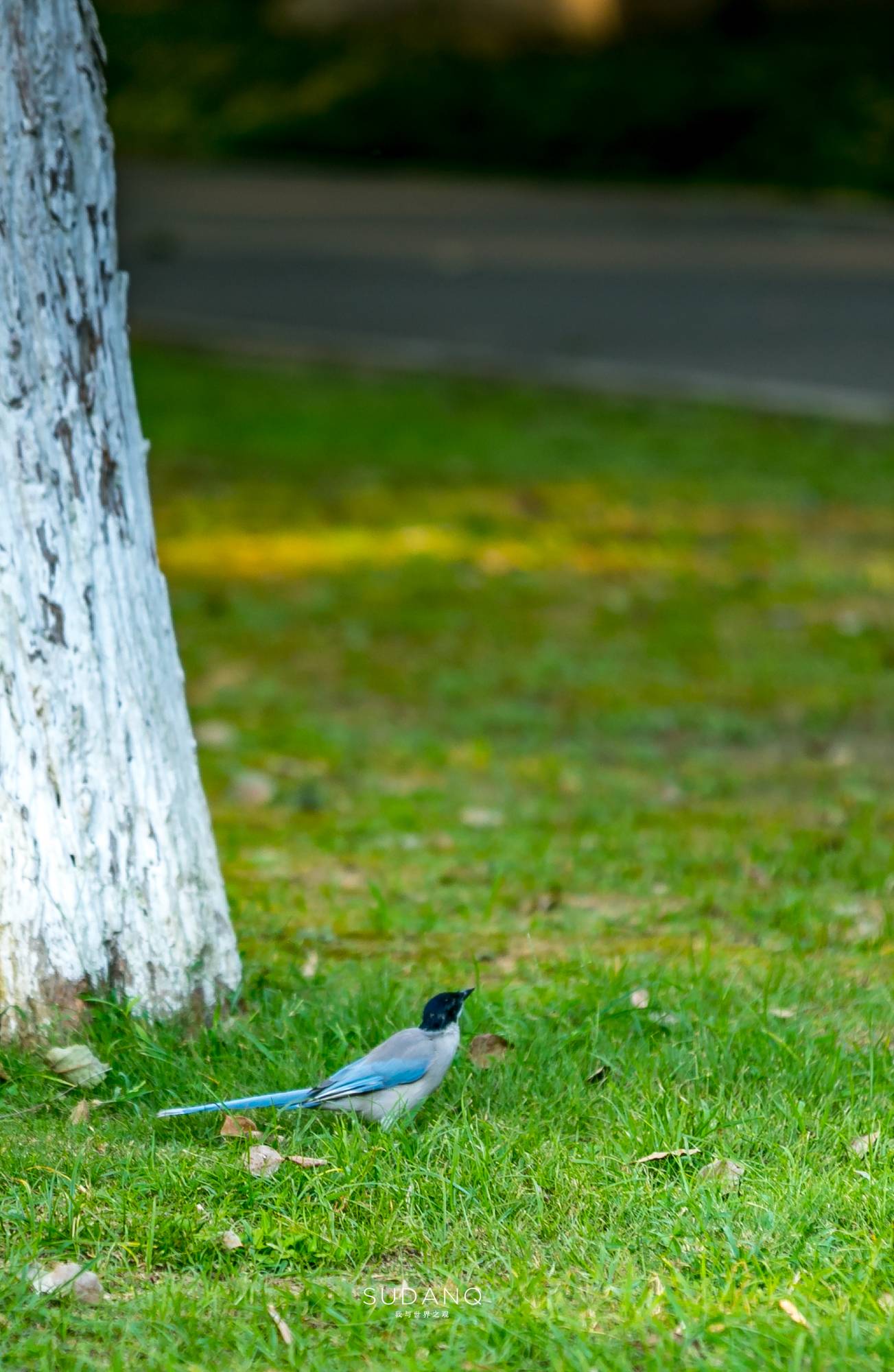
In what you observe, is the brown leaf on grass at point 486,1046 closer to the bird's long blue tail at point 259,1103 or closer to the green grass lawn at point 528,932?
the green grass lawn at point 528,932

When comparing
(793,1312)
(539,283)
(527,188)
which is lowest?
(793,1312)

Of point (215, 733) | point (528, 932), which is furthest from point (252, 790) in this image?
point (528, 932)

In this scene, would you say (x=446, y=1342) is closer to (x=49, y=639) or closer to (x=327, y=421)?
(x=49, y=639)

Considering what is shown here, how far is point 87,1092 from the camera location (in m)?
3.74

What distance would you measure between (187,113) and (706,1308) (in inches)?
1056

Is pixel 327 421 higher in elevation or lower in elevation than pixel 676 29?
lower

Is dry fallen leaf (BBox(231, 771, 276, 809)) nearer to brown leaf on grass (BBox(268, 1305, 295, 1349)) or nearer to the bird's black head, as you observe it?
the bird's black head

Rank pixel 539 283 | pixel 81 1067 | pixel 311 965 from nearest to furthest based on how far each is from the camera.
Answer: pixel 81 1067 → pixel 311 965 → pixel 539 283

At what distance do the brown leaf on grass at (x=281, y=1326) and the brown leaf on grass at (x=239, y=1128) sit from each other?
54cm

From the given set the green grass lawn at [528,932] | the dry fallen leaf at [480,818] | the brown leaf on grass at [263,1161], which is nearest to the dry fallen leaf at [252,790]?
the green grass lawn at [528,932]

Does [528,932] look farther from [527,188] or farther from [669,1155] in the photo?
[527,188]

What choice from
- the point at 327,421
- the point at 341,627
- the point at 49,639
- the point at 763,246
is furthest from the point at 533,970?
the point at 763,246

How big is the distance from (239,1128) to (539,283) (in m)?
12.7

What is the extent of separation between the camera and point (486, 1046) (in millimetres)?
3967
